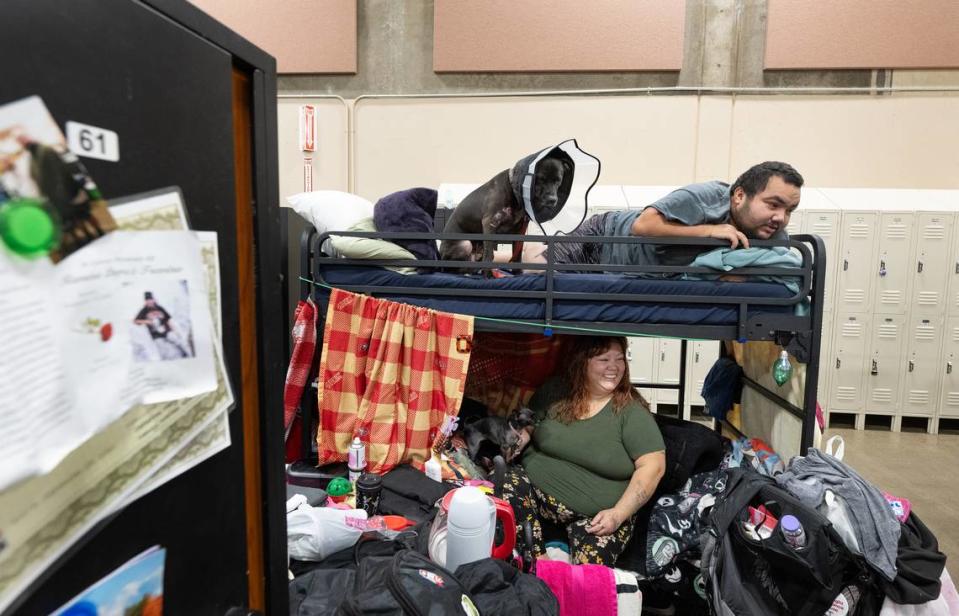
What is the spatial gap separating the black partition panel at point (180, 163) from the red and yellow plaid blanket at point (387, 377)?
160cm

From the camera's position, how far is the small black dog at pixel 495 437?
8.08 ft

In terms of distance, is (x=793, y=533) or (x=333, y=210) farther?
(x=333, y=210)

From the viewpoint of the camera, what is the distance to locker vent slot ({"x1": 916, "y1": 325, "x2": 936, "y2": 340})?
181 inches

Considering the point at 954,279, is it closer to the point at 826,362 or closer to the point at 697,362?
the point at 826,362

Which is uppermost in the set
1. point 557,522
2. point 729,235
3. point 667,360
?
point 729,235

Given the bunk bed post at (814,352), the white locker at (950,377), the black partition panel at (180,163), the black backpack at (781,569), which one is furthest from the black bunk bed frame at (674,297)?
the white locker at (950,377)

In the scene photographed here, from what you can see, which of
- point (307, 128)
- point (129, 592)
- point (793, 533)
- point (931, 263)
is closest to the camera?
point (129, 592)

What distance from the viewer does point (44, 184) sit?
1.40 feet

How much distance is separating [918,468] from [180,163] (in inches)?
188

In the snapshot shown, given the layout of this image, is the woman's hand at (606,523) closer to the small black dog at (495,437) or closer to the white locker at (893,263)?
the small black dog at (495,437)

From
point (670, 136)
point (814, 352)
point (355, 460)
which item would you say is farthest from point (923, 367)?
point (355, 460)

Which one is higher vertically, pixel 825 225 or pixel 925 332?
pixel 825 225

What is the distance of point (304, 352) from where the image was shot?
247 centimetres

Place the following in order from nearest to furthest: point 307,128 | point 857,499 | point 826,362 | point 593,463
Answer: point 857,499
point 593,463
point 826,362
point 307,128
